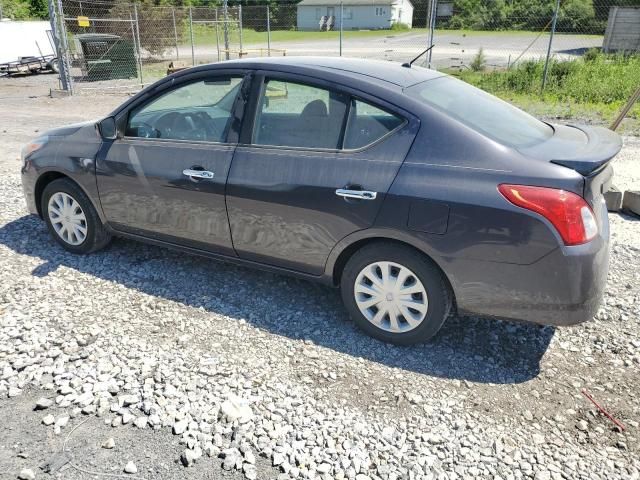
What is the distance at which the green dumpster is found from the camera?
1903 centimetres

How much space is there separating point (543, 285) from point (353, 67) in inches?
74.6

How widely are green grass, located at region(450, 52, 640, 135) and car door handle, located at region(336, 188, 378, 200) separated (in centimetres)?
927

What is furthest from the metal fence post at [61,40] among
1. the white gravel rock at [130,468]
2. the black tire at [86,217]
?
the white gravel rock at [130,468]

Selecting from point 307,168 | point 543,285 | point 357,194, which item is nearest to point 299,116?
point 307,168

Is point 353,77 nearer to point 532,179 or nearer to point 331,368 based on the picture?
point 532,179

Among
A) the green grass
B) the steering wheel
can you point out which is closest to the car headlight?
the steering wheel

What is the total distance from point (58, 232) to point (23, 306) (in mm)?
1043

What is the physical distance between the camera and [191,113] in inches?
166

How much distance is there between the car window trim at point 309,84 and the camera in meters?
3.29

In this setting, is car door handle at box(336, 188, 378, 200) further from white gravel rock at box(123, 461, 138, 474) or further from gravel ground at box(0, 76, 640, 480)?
white gravel rock at box(123, 461, 138, 474)

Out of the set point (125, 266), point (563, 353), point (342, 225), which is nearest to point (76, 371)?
point (125, 266)

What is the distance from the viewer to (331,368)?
3.32 meters

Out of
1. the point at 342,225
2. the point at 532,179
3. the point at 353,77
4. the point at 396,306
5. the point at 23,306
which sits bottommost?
the point at 23,306

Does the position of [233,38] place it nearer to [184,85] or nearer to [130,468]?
[184,85]
